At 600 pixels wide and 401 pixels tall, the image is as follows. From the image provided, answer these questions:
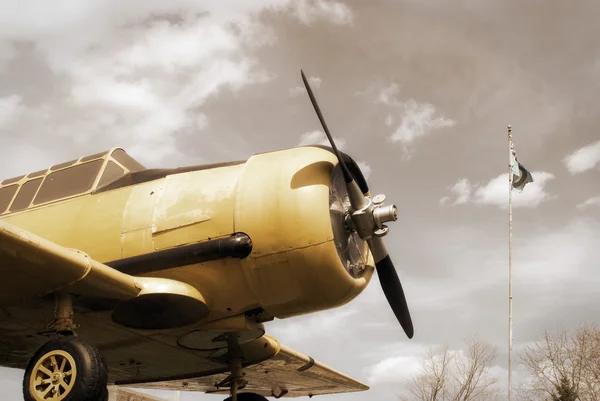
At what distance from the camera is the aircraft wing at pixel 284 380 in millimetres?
10207

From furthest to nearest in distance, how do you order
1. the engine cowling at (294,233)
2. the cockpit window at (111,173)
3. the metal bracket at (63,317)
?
the cockpit window at (111,173) → the engine cowling at (294,233) → the metal bracket at (63,317)

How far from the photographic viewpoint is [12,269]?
212 inches

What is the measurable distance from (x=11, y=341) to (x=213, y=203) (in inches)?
150

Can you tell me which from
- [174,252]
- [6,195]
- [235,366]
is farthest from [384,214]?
[6,195]

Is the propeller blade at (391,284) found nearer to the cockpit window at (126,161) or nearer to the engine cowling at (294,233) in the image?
the engine cowling at (294,233)

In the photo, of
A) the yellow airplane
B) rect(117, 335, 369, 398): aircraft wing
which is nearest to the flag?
rect(117, 335, 369, 398): aircraft wing

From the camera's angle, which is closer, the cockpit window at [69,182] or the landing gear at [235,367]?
the cockpit window at [69,182]

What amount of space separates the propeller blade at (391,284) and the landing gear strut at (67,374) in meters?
3.51

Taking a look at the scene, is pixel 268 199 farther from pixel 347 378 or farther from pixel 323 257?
pixel 347 378

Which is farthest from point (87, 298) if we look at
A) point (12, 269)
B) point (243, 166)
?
point (243, 166)

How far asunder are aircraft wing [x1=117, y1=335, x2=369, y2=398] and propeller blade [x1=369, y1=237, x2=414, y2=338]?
7.45ft

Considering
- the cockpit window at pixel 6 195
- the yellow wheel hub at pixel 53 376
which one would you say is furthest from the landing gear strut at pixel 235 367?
the cockpit window at pixel 6 195

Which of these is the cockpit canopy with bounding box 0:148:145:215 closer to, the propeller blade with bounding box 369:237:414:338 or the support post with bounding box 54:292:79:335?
the support post with bounding box 54:292:79:335

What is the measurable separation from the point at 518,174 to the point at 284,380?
1398 centimetres
